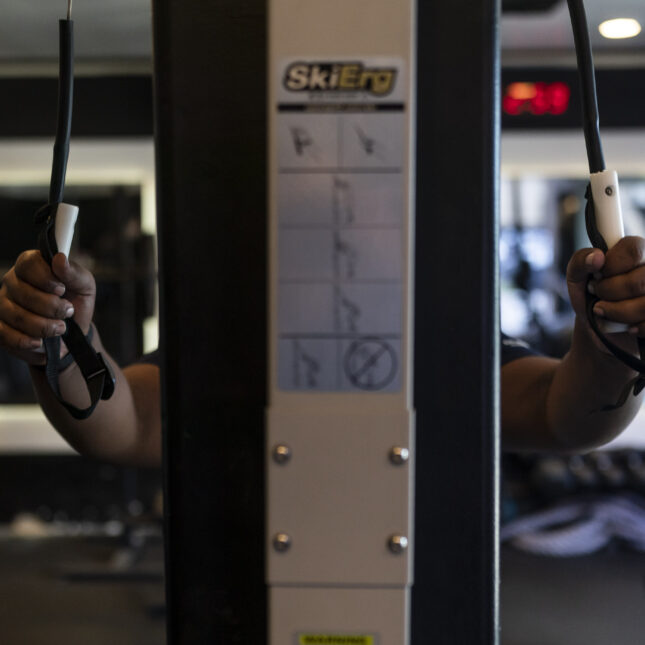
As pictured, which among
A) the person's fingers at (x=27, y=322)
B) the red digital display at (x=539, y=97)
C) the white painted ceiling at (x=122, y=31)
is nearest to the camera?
the person's fingers at (x=27, y=322)

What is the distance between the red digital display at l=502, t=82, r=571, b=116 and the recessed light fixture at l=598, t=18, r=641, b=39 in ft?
1.48

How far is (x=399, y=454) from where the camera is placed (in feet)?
1.65

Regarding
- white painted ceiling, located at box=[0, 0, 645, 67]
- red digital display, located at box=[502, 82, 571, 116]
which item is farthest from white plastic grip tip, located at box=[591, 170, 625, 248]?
red digital display, located at box=[502, 82, 571, 116]

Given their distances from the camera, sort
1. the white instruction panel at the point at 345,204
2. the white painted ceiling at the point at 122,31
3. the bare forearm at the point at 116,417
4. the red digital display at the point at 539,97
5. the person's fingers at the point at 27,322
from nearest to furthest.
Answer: the white instruction panel at the point at 345,204, the person's fingers at the point at 27,322, the bare forearm at the point at 116,417, the white painted ceiling at the point at 122,31, the red digital display at the point at 539,97

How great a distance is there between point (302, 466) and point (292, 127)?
0.21 metres

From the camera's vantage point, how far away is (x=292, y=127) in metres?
0.49

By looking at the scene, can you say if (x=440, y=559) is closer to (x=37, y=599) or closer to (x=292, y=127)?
(x=292, y=127)

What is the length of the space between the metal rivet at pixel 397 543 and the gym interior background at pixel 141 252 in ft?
12.5

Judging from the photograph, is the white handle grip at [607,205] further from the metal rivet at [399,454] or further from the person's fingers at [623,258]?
the metal rivet at [399,454]

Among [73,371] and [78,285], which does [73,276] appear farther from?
[73,371]

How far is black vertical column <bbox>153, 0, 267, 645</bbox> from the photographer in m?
0.54

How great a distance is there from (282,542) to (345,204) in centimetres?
21

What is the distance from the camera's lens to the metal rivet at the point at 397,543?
20.0 inches

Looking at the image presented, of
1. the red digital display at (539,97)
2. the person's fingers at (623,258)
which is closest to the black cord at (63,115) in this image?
the person's fingers at (623,258)
